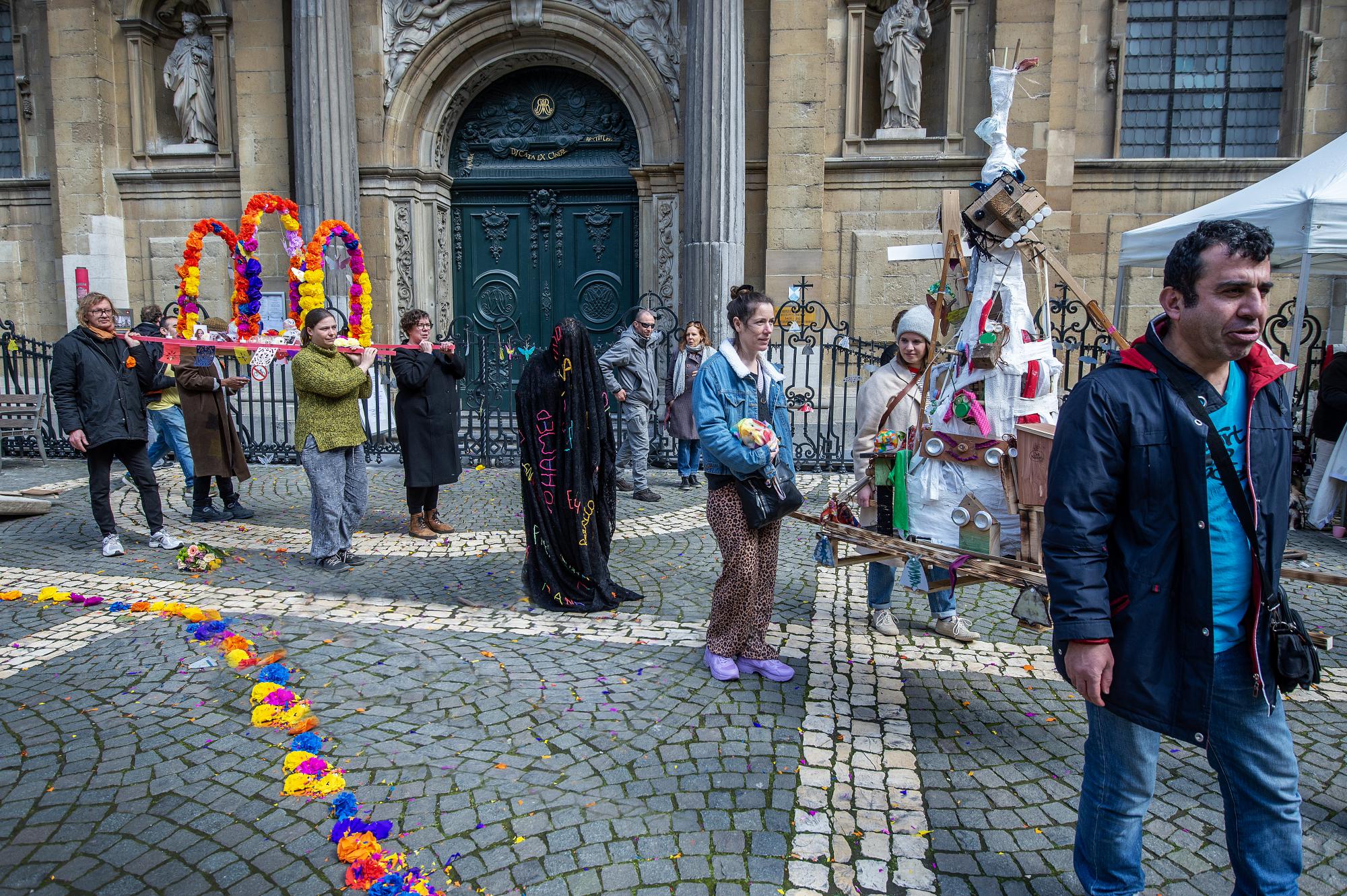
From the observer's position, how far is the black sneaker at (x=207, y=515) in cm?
751

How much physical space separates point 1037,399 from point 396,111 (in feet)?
38.3

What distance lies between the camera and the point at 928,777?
328cm

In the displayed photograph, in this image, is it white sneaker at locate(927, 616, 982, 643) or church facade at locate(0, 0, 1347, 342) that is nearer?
white sneaker at locate(927, 616, 982, 643)

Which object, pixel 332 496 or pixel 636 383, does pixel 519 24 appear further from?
pixel 332 496

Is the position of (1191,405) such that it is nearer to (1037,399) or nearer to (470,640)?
(1037,399)

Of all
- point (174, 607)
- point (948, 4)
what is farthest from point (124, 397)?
point (948, 4)

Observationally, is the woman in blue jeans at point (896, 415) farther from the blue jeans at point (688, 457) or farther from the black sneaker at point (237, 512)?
the black sneaker at point (237, 512)

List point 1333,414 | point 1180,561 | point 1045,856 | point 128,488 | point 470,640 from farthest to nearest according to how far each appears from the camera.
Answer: point 128,488
point 1333,414
point 470,640
point 1045,856
point 1180,561

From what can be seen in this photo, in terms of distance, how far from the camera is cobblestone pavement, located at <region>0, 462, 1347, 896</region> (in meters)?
2.73

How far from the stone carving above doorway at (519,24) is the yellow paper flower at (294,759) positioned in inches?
439

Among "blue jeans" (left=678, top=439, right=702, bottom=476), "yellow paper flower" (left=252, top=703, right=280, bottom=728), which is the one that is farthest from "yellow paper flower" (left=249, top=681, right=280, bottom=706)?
"blue jeans" (left=678, top=439, right=702, bottom=476)

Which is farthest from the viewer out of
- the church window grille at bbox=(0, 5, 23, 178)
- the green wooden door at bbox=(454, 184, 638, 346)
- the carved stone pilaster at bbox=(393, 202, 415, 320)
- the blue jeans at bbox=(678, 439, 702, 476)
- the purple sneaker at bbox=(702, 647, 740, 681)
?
the church window grille at bbox=(0, 5, 23, 178)

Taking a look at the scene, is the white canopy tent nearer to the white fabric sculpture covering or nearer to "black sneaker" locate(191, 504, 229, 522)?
the white fabric sculpture covering

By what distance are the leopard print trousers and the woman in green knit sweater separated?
3.11 metres
